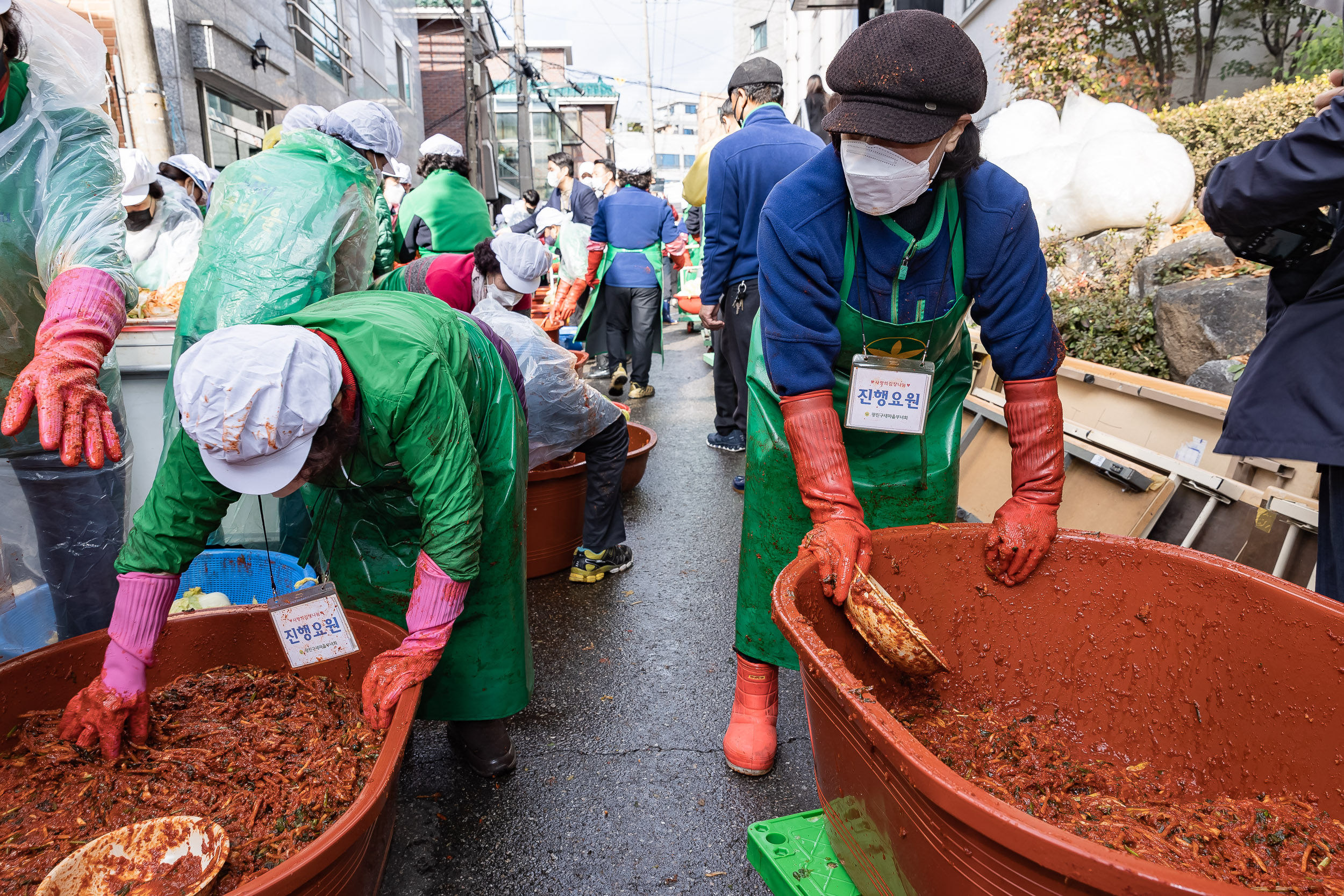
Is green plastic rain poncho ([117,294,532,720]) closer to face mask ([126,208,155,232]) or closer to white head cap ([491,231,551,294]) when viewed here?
white head cap ([491,231,551,294])

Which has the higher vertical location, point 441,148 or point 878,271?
point 441,148

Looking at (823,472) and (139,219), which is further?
(139,219)

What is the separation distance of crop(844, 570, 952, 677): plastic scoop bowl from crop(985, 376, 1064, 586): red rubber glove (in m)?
0.31

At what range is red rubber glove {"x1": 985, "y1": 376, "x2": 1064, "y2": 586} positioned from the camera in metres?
1.77

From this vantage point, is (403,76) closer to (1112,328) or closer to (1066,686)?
(1112,328)

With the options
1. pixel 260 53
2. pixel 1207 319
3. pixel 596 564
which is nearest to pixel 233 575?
pixel 596 564

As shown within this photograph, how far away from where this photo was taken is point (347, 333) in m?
1.76

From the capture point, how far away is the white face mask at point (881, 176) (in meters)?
1.65

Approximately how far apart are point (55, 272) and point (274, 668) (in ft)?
3.79

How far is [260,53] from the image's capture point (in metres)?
10.4

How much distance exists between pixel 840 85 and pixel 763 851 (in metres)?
1.59

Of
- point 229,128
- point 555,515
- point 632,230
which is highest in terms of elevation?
point 229,128

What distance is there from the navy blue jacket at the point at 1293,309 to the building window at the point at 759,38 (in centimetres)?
3801

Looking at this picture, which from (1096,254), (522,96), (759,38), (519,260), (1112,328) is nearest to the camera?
(519,260)
